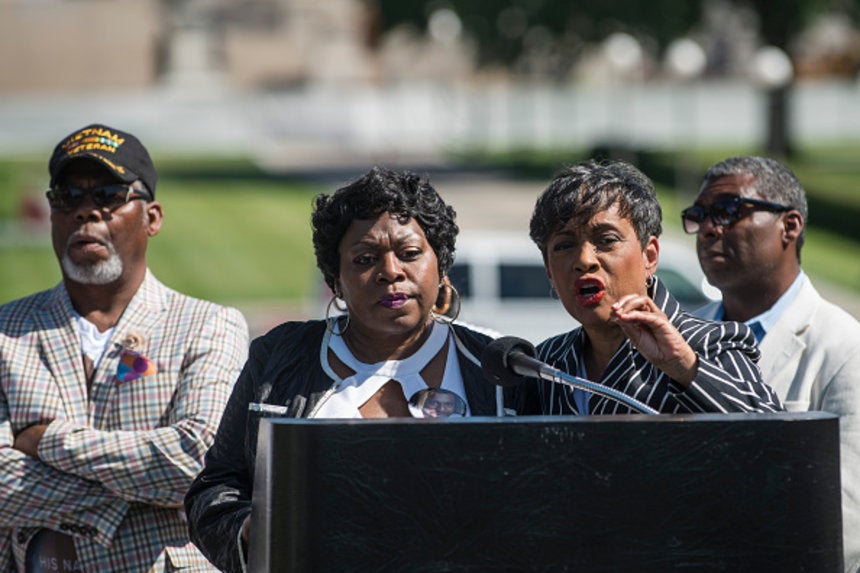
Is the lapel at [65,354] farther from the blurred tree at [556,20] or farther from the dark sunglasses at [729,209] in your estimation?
the blurred tree at [556,20]

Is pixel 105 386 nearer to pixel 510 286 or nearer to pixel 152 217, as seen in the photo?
pixel 152 217

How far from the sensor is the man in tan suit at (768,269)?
4.41 meters

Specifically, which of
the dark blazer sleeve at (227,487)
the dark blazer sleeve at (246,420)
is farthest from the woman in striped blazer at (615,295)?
the dark blazer sleeve at (227,487)

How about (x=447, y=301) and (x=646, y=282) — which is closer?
(x=646, y=282)

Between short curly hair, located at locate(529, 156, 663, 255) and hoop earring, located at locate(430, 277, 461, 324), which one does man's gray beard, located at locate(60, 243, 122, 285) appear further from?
short curly hair, located at locate(529, 156, 663, 255)

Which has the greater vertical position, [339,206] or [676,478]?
[339,206]

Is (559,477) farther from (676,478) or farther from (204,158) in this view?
(204,158)

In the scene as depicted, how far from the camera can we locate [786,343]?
445cm

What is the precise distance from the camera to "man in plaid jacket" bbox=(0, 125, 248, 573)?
4113 millimetres

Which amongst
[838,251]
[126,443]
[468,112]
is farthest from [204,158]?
[126,443]

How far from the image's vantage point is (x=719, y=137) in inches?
2199

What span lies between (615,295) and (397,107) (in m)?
55.2

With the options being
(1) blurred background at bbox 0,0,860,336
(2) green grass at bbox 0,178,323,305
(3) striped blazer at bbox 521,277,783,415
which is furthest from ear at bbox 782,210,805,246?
(2) green grass at bbox 0,178,323,305

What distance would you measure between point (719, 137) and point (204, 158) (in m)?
18.8
